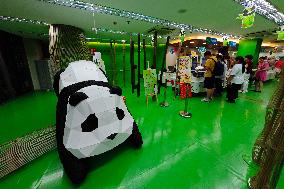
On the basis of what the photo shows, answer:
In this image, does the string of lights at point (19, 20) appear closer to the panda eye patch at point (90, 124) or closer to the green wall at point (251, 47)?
the panda eye patch at point (90, 124)

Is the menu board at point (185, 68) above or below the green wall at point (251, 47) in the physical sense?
below

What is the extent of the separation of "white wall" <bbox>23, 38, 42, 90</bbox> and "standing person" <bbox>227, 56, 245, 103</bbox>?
8807mm

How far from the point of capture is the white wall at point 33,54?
7.67 metres

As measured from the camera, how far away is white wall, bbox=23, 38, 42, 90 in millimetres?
7673

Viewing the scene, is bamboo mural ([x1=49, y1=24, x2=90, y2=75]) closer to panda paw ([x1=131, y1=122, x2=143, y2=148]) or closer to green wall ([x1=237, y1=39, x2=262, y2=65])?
panda paw ([x1=131, y1=122, x2=143, y2=148])

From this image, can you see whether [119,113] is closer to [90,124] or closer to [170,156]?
[90,124]

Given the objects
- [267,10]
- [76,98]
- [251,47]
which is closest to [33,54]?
[76,98]

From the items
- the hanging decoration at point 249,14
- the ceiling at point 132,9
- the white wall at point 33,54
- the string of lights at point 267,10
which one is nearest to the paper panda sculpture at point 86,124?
the ceiling at point 132,9

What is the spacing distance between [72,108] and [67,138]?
1.41 ft

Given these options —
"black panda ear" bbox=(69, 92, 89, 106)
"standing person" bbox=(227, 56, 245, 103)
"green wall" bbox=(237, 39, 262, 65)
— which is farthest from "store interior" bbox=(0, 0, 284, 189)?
"green wall" bbox=(237, 39, 262, 65)

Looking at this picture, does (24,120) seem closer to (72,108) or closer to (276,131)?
(72,108)

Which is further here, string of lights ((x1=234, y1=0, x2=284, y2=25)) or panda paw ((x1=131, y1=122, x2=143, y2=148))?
string of lights ((x1=234, y1=0, x2=284, y2=25))

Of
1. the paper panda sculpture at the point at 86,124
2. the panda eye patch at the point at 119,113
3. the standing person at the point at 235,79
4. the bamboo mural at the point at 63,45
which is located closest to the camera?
the paper panda sculpture at the point at 86,124

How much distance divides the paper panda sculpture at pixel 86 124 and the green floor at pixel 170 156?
1.11 ft
